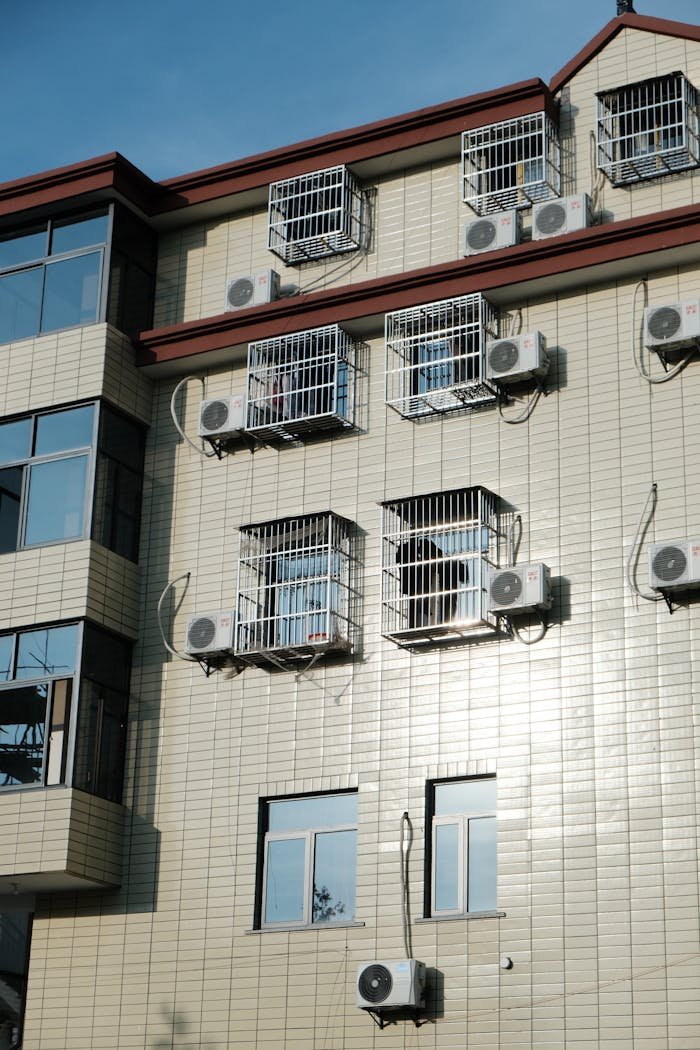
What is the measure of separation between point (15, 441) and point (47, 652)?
3006 millimetres

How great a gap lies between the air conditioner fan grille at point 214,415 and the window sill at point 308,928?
19.6 feet

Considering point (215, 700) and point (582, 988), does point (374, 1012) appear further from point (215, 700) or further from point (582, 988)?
point (215, 700)

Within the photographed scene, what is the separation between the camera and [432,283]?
18.6 metres

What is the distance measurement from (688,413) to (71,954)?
9.15 meters

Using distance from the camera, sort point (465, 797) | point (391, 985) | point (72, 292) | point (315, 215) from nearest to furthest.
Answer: point (391, 985)
point (465, 797)
point (315, 215)
point (72, 292)

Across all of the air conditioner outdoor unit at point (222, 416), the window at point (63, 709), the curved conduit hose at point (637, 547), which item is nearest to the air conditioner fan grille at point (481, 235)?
the air conditioner outdoor unit at point (222, 416)

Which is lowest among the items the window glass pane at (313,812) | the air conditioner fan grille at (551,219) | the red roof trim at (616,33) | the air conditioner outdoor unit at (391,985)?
the air conditioner outdoor unit at (391,985)

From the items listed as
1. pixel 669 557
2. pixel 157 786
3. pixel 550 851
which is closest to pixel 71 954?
pixel 157 786

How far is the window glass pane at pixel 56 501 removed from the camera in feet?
62.7

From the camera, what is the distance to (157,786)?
18.3m

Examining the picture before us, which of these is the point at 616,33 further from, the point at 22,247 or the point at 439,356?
the point at 22,247

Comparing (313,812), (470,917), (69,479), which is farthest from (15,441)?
(470,917)

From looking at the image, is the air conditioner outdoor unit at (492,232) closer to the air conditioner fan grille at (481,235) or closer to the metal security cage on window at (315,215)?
the air conditioner fan grille at (481,235)

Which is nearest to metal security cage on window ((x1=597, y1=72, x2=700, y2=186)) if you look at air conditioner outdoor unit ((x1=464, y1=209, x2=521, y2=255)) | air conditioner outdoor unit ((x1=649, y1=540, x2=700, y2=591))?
air conditioner outdoor unit ((x1=464, y1=209, x2=521, y2=255))
